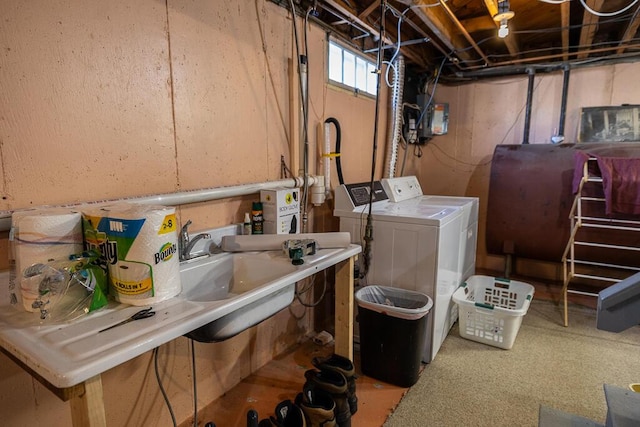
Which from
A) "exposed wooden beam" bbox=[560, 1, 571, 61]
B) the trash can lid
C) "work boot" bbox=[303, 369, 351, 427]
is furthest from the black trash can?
"exposed wooden beam" bbox=[560, 1, 571, 61]

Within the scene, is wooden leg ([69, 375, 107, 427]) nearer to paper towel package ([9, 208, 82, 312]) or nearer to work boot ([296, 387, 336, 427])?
paper towel package ([9, 208, 82, 312])

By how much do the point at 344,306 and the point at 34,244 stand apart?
120cm

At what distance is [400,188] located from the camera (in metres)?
2.72

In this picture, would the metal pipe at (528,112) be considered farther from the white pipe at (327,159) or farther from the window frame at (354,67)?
the white pipe at (327,159)

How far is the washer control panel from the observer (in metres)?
2.59

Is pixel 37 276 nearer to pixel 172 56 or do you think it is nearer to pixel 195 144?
pixel 195 144

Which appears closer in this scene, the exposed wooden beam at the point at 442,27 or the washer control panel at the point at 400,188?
the exposed wooden beam at the point at 442,27

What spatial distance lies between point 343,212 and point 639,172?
2.14 meters

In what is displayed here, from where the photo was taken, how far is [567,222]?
295cm

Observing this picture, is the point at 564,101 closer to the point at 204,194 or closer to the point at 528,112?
the point at 528,112

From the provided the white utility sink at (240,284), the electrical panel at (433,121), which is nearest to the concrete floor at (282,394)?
the white utility sink at (240,284)

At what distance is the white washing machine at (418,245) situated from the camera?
1951 millimetres

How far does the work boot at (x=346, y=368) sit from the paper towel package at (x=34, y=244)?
1.13m

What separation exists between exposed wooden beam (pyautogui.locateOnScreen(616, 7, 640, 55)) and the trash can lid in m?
2.27
